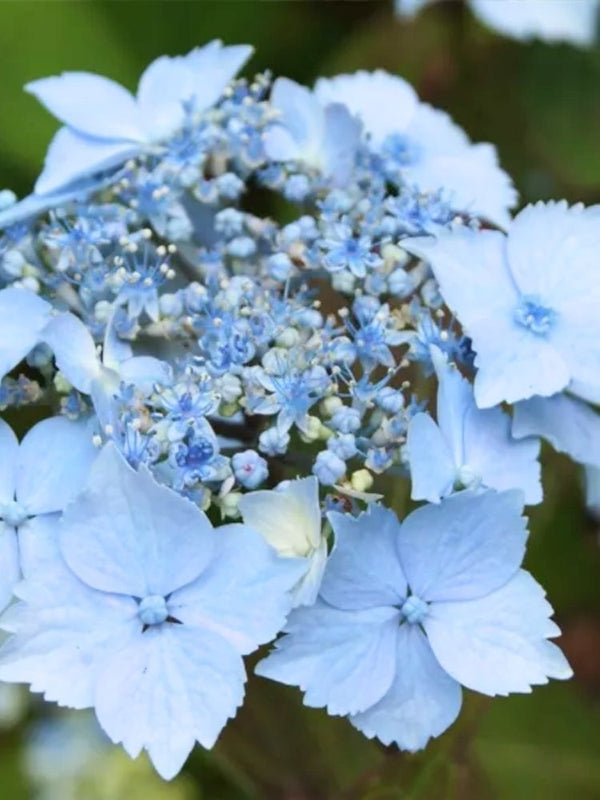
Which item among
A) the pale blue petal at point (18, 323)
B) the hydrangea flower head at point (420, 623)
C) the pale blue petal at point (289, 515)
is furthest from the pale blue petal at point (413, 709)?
the pale blue petal at point (18, 323)

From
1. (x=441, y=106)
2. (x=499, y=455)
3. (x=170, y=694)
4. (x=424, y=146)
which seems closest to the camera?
(x=170, y=694)

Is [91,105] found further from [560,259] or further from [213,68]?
[560,259]

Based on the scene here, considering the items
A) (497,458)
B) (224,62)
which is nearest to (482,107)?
(224,62)

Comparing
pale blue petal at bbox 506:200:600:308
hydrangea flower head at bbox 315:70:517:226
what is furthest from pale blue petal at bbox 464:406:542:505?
hydrangea flower head at bbox 315:70:517:226

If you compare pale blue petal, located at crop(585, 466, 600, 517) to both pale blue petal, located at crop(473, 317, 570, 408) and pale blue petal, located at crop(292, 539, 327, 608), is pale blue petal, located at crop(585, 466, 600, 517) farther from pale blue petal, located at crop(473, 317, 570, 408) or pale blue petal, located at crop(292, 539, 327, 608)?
pale blue petal, located at crop(292, 539, 327, 608)

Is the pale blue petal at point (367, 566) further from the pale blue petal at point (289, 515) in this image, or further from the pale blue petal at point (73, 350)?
the pale blue petal at point (73, 350)

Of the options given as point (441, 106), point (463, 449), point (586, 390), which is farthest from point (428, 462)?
point (441, 106)
